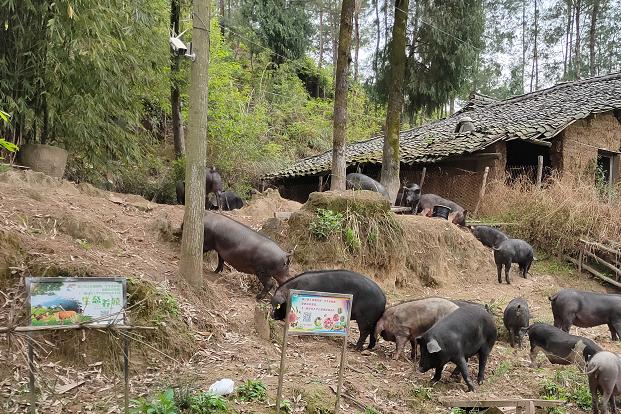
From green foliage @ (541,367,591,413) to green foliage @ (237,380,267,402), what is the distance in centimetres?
315

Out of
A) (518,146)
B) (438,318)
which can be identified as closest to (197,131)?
(438,318)

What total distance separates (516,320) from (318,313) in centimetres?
413

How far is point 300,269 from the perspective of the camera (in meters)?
8.71

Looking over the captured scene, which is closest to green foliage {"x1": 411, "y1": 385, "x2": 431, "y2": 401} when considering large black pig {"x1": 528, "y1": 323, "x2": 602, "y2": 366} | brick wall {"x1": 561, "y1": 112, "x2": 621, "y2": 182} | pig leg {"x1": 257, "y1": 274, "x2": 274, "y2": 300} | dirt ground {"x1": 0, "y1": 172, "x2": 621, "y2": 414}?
dirt ground {"x1": 0, "y1": 172, "x2": 621, "y2": 414}

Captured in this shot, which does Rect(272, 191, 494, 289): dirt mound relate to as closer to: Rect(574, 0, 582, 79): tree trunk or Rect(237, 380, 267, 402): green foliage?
Rect(237, 380, 267, 402): green foliage

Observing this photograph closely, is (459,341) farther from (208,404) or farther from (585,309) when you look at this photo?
(585,309)

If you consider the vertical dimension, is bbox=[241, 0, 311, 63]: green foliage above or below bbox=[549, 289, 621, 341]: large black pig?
above

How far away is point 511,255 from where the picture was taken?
11.2 meters

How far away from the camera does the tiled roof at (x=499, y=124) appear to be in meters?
15.2

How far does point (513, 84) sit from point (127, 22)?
3257 centimetres

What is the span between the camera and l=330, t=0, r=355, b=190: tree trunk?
11.2 metres

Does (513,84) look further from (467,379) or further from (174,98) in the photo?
(467,379)

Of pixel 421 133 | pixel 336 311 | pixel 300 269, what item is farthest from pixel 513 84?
→ pixel 336 311

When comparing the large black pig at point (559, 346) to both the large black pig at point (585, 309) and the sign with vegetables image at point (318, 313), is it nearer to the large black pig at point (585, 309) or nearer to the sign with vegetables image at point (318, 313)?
the large black pig at point (585, 309)
